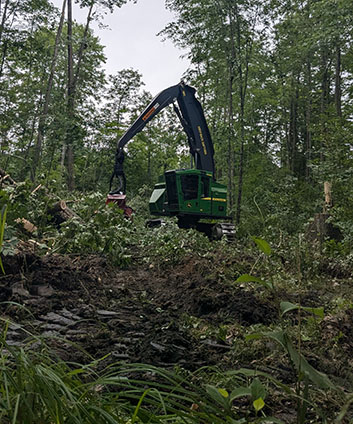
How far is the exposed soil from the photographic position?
278 cm

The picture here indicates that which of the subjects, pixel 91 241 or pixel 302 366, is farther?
pixel 91 241

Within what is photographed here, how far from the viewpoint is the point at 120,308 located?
411 cm

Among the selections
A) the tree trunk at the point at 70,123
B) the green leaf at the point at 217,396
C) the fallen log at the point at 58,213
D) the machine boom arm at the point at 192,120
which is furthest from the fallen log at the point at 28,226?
the tree trunk at the point at 70,123

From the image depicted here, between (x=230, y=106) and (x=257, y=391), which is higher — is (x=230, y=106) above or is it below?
above

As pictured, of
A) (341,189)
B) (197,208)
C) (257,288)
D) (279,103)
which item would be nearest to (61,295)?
(257,288)

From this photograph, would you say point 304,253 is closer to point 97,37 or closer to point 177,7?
point 177,7

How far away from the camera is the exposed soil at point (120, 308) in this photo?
278 cm

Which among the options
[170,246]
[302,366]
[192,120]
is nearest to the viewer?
[302,366]

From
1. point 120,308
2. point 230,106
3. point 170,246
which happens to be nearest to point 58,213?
point 170,246

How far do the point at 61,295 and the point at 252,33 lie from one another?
1484 cm

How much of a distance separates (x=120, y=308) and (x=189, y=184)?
8.07 meters

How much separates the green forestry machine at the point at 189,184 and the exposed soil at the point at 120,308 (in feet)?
19.5

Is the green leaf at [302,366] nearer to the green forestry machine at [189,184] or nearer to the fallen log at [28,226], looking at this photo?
the fallen log at [28,226]

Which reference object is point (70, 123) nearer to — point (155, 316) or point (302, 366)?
point (155, 316)
